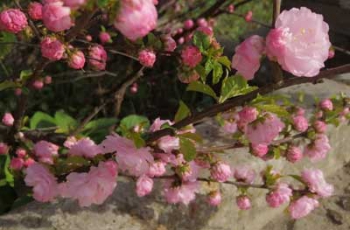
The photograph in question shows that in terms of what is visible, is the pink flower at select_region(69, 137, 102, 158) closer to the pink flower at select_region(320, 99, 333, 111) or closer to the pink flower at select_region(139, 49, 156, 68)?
the pink flower at select_region(139, 49, 156, 68)

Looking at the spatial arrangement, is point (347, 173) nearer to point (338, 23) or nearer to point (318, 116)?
point (318, 116)

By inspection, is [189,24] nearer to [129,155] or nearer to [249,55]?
[129,155]

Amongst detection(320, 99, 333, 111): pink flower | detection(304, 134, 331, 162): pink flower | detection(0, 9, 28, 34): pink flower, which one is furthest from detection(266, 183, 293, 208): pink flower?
detection(0, 9, 28, 34): pink flower

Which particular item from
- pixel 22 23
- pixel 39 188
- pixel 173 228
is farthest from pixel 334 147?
pixel 22 23

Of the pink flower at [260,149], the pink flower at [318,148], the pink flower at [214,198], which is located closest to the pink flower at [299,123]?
the pink flower at [318,148]

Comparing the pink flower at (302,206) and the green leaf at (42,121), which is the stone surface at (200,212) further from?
the green leaf at (42,121)
